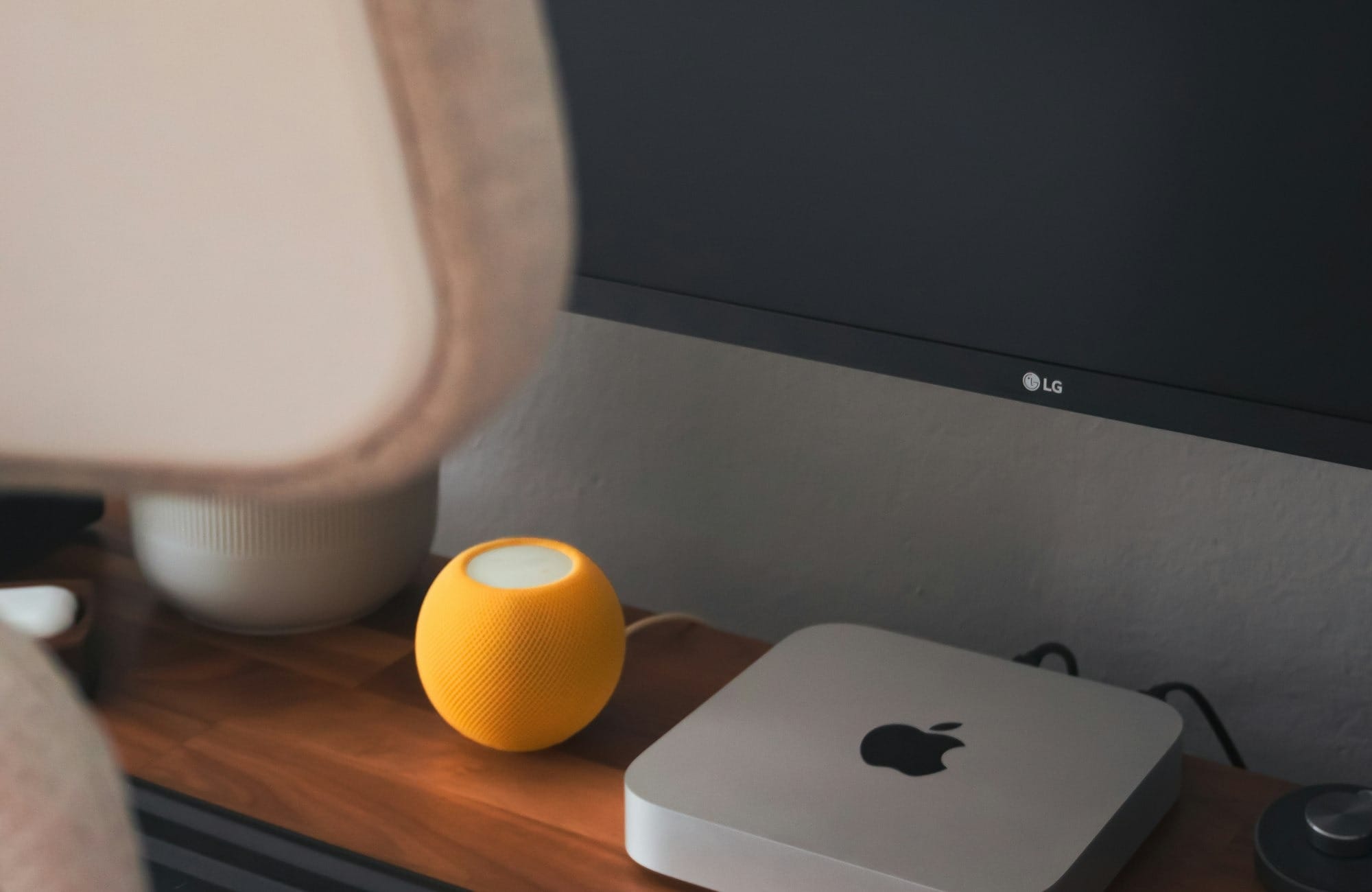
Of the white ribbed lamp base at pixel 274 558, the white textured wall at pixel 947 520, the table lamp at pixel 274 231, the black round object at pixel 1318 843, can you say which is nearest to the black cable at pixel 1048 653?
the white textured wall at pixel 947 520

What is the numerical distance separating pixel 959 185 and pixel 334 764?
41 cm

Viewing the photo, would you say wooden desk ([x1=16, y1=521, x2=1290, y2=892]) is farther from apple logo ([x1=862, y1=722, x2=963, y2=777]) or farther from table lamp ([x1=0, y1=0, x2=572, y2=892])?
table lamp ([x1=0, y1=0, x2=572, y2=892])

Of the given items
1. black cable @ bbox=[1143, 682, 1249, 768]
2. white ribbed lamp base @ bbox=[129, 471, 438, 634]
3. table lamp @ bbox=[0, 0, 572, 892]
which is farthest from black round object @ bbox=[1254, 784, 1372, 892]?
table lamp @ bbox=[0, 0, 572, 892]

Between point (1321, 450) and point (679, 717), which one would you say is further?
point (679, 717)

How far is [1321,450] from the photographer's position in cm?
57

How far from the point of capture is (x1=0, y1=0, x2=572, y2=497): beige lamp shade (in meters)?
0.09

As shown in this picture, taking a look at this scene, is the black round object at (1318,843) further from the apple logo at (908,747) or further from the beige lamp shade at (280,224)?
the beige lamp shade at (280,224)

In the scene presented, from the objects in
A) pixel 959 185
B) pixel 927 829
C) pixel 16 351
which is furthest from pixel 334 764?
pixel 16 351

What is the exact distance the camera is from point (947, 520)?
0.86m

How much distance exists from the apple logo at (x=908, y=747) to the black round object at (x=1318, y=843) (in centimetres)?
14

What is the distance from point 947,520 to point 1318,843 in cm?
31

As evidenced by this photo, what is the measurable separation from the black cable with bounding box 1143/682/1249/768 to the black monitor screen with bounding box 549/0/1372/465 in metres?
0.23

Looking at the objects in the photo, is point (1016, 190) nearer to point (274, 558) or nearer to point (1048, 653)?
point (1048, 653)

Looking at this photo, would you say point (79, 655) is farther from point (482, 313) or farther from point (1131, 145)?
point (482, 313)
